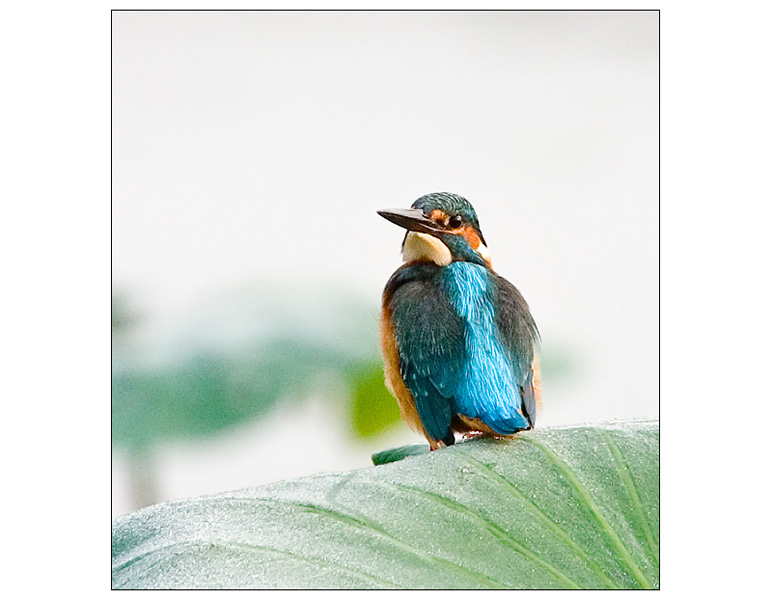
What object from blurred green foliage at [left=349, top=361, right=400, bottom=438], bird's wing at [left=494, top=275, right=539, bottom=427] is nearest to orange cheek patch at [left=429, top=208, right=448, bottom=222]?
bird's wing at [left=494, top=275, right=539, bottom=427]

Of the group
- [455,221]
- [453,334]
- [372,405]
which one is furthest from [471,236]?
[372,405]

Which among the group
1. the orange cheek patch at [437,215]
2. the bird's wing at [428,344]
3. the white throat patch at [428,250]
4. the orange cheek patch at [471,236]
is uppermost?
the orange cheek patch at [437,215]

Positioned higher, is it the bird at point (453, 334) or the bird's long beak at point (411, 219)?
the bird's long beak at point (411, 219)

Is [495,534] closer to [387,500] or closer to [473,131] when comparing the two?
[387,500]

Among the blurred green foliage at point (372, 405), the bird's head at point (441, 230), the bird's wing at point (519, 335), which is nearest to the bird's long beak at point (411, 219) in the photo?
the bird's head at point (441, 230)

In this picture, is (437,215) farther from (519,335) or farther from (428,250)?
(519,335)

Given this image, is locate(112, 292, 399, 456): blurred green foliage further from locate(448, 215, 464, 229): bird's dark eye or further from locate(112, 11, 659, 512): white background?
locate(448, 215, 464, 229): bird's dark eye

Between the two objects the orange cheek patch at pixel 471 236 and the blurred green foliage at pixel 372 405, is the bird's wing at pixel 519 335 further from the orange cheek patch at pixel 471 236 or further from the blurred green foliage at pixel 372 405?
the blurred green foliage at pixel 372 405
